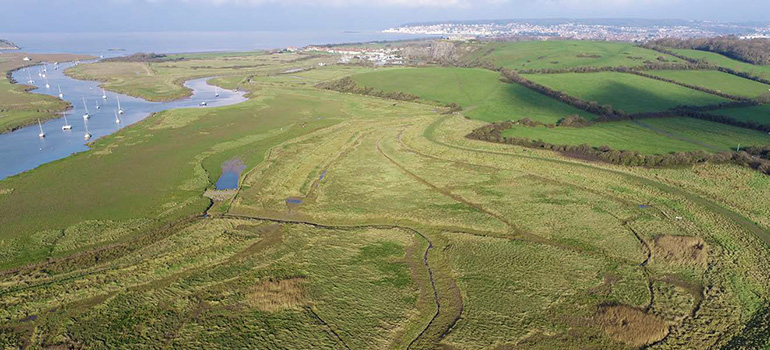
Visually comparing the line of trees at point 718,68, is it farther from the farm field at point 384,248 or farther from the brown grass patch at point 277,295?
the brown grass patch at point 277,295

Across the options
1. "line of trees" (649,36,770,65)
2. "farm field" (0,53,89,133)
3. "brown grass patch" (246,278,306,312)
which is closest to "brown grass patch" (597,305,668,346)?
"brown grass patch" (246,278,306,312)

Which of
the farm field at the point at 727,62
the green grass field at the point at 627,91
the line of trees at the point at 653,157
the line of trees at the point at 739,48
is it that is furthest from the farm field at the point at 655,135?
the line of trees at the point at 739,48

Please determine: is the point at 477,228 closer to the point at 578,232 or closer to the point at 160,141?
the point at 578,232

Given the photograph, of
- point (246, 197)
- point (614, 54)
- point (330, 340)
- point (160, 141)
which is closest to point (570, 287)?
point (330, 340)

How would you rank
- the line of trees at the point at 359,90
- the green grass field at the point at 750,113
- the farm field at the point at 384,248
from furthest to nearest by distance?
1. the line of trees at the point at 359,90
2. the green grass field at the point at 750,113
3. the farm field at the point at 384,248

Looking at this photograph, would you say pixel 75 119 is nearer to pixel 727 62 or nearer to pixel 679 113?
pixel 679 113

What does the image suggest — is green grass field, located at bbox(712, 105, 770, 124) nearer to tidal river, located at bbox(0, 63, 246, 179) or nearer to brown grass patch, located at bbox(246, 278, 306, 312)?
brown grass patch, located at bbox(246, 278, 306, 312)

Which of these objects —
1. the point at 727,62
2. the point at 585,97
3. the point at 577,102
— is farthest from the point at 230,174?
the point at 727,62
